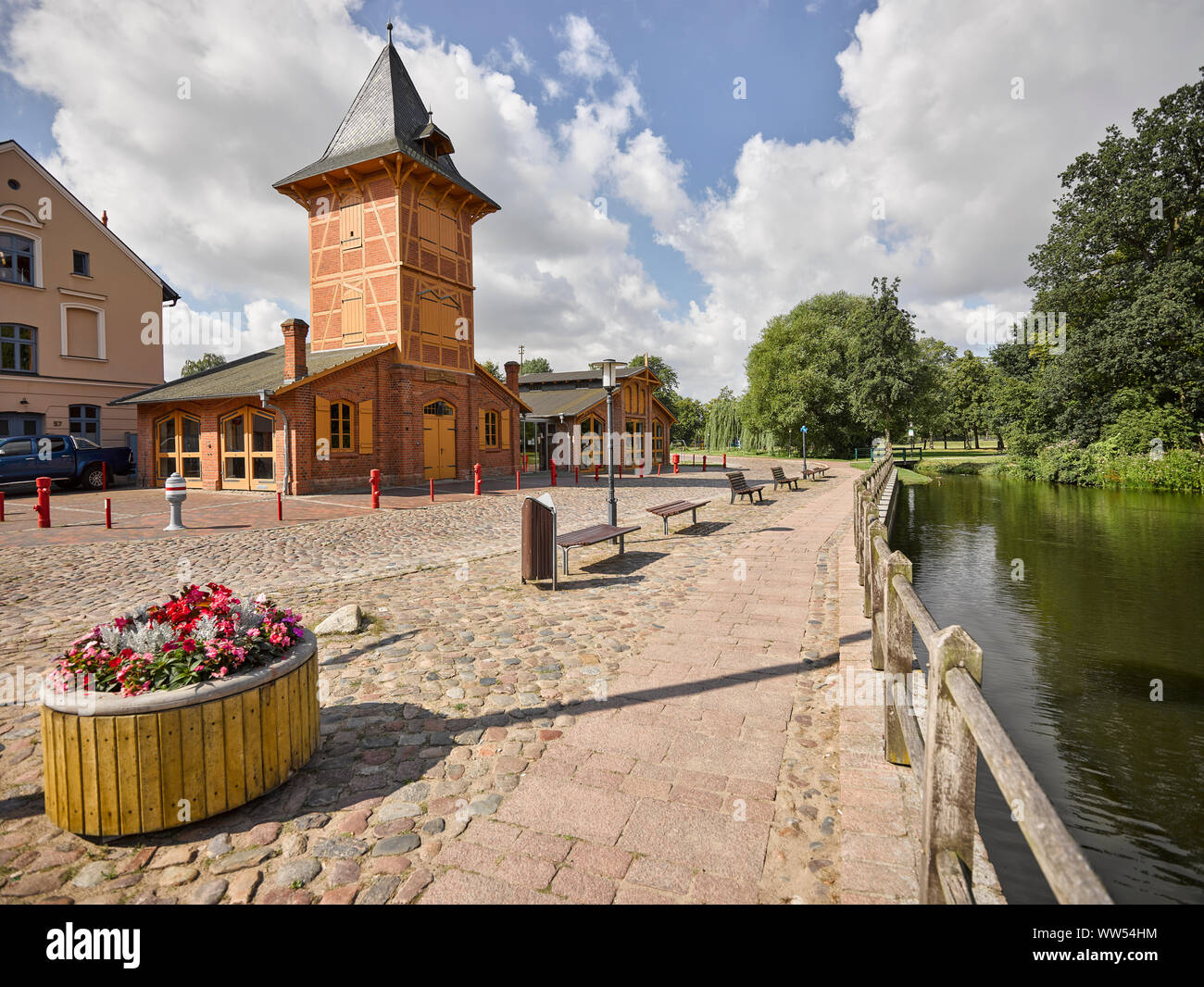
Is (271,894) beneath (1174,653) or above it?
above

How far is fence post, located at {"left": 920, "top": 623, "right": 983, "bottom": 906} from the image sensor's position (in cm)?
212

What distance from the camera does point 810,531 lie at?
41.1 ft

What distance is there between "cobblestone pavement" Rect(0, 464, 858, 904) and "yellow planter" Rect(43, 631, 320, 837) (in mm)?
143

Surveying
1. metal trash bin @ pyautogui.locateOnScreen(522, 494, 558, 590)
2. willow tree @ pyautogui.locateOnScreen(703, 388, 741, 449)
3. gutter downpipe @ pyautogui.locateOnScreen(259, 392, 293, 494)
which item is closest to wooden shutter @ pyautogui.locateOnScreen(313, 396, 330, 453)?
gutter downpipe @ pyautogui.locateOnScreen(259, 392, 293, 494)

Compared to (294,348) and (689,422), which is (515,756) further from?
(689,422)

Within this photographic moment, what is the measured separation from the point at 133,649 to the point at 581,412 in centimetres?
3165

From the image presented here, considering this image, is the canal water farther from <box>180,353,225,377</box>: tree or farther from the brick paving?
<box>180,353,225,377</box>: tree

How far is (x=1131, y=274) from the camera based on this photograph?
103 feet

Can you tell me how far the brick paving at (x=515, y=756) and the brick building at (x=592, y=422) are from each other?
24.4 metres

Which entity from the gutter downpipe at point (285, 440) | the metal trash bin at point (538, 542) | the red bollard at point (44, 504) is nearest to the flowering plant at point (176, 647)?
the metal trash bin at point (538, 542)

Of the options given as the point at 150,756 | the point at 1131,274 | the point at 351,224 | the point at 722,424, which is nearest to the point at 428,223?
the point at 351,224

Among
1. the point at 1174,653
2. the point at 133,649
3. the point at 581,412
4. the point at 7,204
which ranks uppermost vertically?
the point at 7,204
